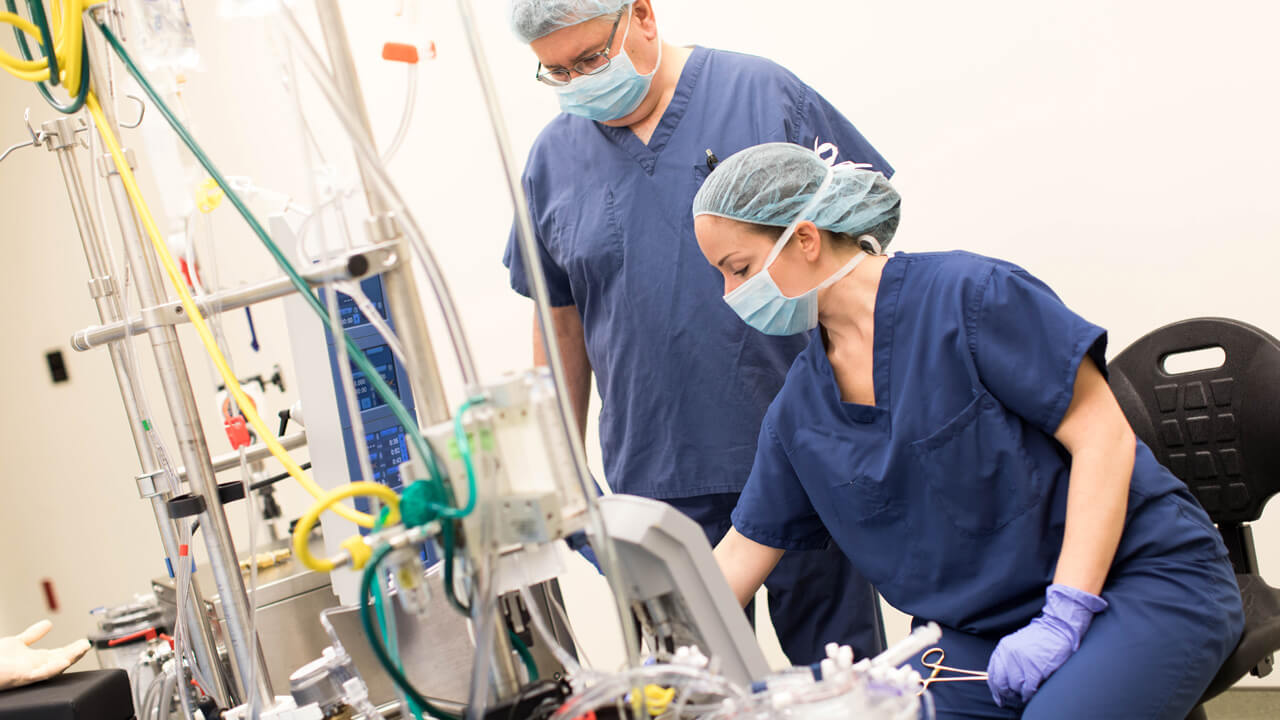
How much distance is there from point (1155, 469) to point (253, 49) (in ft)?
4.24

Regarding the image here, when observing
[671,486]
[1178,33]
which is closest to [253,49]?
[671,486]

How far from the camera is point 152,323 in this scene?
3.65ft

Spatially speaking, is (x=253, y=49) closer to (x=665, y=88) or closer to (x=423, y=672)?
(x=423, y=672)

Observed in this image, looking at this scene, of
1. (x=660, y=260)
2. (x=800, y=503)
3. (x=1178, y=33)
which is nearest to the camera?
(x=800, y=503)

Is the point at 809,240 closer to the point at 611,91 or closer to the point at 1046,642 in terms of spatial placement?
the point at 611,91

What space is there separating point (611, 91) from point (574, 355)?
58 cm

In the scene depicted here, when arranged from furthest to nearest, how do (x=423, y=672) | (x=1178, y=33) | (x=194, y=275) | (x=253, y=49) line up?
(x=1178, y=33)
(x=194, y=275)
(x=423, y=672)
(x=253, y=49)

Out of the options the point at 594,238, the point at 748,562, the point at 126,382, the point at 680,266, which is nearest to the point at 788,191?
the point at 680,266

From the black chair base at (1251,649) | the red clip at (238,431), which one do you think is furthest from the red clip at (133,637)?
the black chair base at (1251,649)

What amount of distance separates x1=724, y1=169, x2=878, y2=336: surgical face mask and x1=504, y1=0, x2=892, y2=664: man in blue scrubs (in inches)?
8.2

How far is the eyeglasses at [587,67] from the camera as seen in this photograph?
5.59 ft

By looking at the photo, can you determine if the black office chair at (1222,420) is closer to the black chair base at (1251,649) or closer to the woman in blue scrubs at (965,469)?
the black chair base at (1251,649)

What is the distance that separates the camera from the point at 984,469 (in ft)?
4.41

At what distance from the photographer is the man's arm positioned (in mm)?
2016
